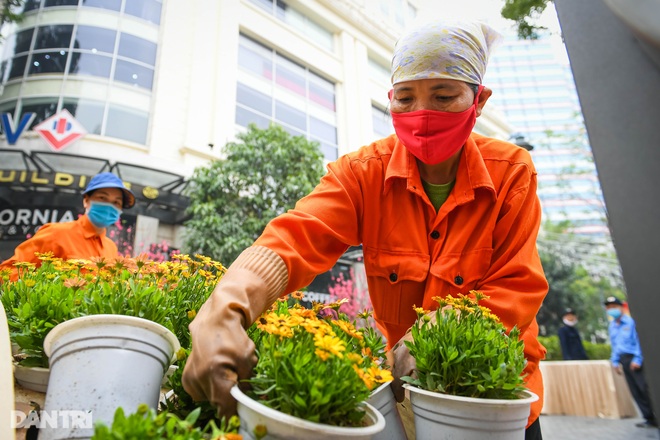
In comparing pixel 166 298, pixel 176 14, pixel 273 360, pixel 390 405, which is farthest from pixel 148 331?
pixel 176 14

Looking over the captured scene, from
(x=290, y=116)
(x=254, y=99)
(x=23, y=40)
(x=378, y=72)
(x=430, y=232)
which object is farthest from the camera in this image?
(x=378, y=72)

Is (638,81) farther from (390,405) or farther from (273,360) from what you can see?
(273,360)

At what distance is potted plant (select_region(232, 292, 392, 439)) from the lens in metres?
0.70

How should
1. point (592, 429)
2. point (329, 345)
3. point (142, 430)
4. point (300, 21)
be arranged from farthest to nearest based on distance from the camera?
point (300, 21) → point (592, 429) → point (329, 345) → point (142, 430)

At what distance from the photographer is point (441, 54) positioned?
1.44m

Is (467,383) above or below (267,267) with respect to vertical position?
below

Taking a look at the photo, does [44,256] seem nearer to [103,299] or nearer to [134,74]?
[103,299]

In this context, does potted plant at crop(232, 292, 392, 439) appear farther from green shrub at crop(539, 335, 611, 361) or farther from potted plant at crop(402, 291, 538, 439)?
green shrub at crop(539, 335, 611, 361)

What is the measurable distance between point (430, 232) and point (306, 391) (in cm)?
94

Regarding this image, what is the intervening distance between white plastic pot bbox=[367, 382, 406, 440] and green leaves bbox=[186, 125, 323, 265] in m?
7.82

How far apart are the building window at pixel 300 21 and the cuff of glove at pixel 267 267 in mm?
16963

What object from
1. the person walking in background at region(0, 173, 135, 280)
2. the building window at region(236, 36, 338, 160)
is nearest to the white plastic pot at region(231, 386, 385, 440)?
the person walking in background at region(0, 173, 135, 280)

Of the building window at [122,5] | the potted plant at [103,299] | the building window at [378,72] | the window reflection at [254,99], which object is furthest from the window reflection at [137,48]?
the potted plant at [103,299]

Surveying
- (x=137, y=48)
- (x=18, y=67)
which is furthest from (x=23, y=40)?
(x=137, y=48)
